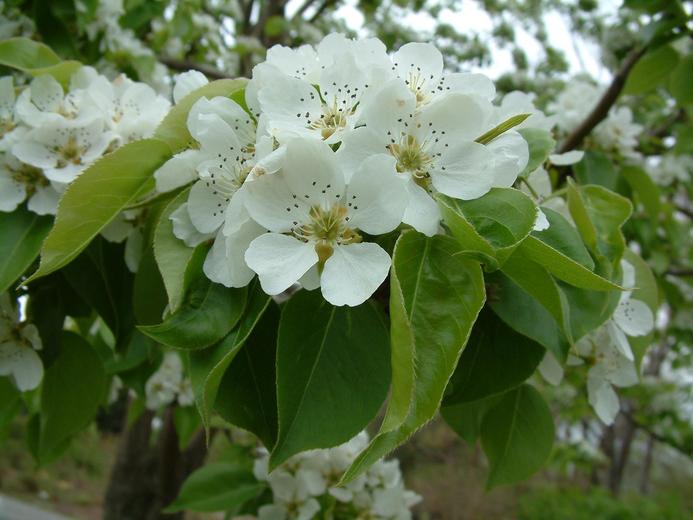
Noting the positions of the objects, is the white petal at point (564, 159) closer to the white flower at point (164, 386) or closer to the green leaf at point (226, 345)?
the green leaf at point (226, 345)

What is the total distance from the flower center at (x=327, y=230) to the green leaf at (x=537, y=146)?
26cm

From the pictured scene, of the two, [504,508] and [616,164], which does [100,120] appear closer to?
[616,164]

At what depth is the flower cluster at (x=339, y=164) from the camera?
69 centimetres

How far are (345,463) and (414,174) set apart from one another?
1.04 meters

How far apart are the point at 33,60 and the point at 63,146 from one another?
242 millimetres

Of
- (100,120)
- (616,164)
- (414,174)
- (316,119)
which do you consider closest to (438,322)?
(414,174)

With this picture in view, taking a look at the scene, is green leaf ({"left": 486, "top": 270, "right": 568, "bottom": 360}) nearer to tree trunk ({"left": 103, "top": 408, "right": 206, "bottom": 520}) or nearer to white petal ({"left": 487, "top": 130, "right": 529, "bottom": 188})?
white petal ({"left": 487, "top": 130, "right": 529, "bottom": 188})

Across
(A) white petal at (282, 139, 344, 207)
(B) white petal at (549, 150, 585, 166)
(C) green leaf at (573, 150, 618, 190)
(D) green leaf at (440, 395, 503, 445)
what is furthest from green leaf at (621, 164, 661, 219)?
(A) white petal at (282, 139, 344, 207)

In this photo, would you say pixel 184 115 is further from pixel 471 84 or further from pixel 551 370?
pixel 551 370

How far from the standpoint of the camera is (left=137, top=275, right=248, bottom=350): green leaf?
27.9 inches

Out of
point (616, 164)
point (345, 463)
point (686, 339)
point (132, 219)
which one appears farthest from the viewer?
point (686, 339)

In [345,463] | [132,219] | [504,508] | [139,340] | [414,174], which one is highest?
[414,174]

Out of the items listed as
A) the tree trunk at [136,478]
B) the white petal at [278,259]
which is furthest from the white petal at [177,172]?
the tree trunk at [136,478]

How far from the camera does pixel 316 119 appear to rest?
799mm
